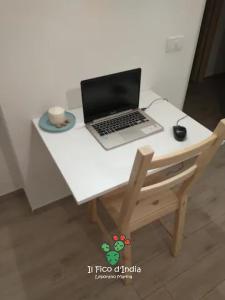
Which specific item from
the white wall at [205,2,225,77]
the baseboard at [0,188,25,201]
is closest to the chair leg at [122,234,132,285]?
the baseboard at [0,188,25,201]

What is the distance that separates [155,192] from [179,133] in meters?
0.34

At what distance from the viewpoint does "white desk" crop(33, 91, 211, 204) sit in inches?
37.5

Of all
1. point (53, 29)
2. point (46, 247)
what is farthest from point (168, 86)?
point (46, 247)

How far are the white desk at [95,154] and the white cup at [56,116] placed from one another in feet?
0.22

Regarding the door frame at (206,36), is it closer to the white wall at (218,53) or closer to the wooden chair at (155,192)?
the white wall at (218,53)

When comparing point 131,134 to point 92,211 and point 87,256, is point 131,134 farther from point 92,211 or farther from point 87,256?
point 87,256

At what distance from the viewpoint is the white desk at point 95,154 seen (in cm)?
95

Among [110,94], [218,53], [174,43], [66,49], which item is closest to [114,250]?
[110,94]

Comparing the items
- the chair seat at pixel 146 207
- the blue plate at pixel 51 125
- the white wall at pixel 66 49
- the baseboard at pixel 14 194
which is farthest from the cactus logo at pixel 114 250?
the baseboard at pixel 14 194

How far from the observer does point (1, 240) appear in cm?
153

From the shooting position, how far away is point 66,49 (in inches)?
46.8

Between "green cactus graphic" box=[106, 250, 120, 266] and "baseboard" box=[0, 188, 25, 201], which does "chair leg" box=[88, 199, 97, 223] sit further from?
"baseboard" box=[0, 188, 25, 201]

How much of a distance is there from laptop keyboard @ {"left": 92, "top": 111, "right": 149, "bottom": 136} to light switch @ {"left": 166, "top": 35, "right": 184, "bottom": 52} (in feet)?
1.67

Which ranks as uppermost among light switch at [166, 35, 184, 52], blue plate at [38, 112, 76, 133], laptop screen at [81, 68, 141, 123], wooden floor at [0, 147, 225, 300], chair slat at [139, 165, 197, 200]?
light switch at [166, 35, 184, 52]
